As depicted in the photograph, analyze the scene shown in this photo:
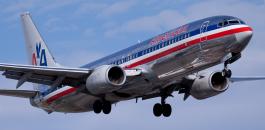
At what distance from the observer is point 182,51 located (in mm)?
46281

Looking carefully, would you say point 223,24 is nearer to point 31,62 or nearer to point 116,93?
point 116,93

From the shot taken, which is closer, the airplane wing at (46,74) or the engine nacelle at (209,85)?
the airplane wing at (46,74)

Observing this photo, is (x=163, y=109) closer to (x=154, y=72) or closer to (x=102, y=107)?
(x=102, y=107)

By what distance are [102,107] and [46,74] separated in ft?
15.4

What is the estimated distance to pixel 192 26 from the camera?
4697 cm

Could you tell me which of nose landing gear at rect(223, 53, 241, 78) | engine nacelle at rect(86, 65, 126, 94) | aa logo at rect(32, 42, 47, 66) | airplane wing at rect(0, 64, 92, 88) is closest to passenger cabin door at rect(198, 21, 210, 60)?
nose landing gear at rect(223, 53, 241, 78)

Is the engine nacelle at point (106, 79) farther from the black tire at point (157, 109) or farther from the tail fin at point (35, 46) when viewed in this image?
the tail fin at point (35, 46)

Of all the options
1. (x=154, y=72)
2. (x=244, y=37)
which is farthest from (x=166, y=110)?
(x=244, y=37)

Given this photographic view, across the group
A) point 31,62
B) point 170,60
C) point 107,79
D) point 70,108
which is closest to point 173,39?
point 170,60

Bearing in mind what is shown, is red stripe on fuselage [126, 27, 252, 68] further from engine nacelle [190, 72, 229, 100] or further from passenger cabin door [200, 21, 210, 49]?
engine nacelle [190, 72, 229, 100]

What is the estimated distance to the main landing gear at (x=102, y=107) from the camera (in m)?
50.9

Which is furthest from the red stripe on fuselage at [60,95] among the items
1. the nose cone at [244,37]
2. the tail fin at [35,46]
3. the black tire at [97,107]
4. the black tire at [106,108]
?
the nose cone at [244,37]

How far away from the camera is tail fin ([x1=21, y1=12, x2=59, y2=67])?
6016cm

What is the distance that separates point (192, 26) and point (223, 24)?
2260 mm
